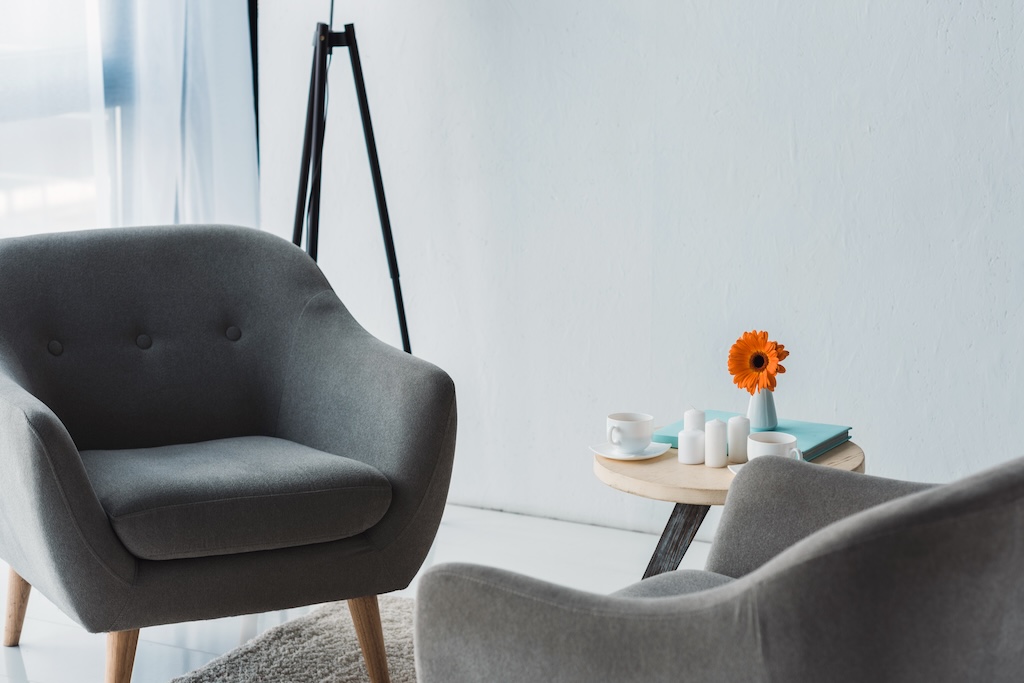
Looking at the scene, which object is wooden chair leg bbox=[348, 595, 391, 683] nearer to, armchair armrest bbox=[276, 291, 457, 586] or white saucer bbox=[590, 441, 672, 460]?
armchair armrest bbox=[276, 291, 457, 586]

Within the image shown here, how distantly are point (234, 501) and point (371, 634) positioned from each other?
1.29ft

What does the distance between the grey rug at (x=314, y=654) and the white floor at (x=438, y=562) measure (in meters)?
0.09

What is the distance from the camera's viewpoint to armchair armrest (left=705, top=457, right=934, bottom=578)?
5.15 ft

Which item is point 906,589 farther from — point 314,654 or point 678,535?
point 314,654

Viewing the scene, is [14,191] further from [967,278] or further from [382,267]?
[967,278]

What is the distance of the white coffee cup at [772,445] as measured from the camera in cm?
196

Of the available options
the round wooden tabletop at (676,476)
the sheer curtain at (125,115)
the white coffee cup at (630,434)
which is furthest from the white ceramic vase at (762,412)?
the sheer curtain at (125,115)

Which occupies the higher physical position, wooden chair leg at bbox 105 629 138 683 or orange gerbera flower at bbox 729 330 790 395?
orange gerbera flower at bbox 729 330 790 395

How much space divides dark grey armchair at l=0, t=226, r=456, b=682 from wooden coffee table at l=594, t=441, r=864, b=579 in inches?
12.9

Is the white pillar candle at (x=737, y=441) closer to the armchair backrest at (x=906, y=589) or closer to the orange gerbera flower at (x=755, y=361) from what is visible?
the orange gerbera flower at (x=755, y=361)

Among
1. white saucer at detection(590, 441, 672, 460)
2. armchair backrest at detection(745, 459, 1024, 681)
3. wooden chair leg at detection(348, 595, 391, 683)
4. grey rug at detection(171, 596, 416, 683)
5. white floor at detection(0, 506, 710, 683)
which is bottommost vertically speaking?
white floor at detection(0, 506, 710, 683)

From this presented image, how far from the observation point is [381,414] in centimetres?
205

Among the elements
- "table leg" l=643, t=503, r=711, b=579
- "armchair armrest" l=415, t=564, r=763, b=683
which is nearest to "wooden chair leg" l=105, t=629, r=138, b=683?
"armchair armrest" l=415, t=564, r=763, b=683

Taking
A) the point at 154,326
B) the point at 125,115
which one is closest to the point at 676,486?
the point at 154,326
